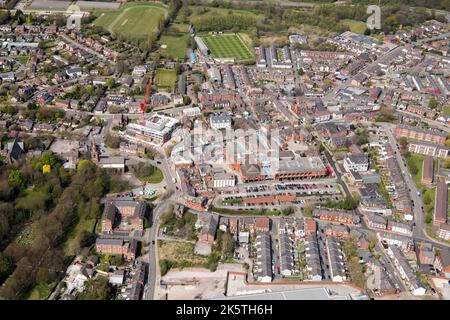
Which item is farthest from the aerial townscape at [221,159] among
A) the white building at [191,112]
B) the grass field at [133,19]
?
the grass field at [133,19]

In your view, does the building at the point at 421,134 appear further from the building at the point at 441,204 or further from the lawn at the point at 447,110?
the building at the point at 441,204

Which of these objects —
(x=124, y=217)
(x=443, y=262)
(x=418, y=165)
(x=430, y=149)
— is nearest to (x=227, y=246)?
(x=124, y=217)

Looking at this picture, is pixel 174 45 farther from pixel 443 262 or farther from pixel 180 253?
pixel 443 262

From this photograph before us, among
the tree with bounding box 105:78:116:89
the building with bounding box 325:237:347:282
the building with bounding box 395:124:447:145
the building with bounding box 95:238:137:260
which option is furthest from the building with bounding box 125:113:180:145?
the building with bounding box 395:124:447:145

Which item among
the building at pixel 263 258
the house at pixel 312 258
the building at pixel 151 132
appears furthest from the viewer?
the building at pixel 151 132

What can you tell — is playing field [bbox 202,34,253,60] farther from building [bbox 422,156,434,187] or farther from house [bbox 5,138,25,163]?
house [bbox 5,138,25,163]

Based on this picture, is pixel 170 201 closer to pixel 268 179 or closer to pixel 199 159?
pixel 199 159
